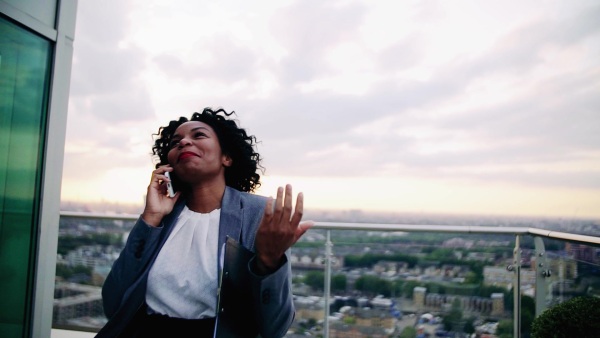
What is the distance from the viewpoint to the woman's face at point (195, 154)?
1.53 meters

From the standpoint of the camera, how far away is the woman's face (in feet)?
5.02

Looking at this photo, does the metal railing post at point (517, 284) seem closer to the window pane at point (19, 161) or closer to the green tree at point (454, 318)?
the green tree at point (454, 318)

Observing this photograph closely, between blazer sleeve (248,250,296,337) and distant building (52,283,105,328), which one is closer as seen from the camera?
blazer sleeve (248,250,296,337)

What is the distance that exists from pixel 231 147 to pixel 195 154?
12.7 inches

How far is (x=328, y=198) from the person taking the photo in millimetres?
3348

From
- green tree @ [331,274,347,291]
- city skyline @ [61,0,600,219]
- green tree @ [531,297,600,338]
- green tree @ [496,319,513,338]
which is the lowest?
green tree @ [496,319,513,338]

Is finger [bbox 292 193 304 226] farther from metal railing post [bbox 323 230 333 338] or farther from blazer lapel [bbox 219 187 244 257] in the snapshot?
metal railing post [bbox 323 230 333 338]

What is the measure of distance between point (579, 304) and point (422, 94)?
4.83 m

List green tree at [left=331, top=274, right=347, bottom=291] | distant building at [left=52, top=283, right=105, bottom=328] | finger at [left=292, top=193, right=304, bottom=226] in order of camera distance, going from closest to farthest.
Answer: finger at [left=292, top=193, right=304, bottom=226] → green tree at [left=331, top=274, right=347, bottom=291] → distant building at [left=52, top=283, right=105, bottom=328]

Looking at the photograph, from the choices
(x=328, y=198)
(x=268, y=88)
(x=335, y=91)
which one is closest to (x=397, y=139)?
(x=335, y=91)

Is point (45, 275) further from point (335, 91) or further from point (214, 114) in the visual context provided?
point (335, 91)

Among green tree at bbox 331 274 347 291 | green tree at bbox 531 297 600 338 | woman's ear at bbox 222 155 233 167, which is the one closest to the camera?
green tree at bbox 531 297 600 338

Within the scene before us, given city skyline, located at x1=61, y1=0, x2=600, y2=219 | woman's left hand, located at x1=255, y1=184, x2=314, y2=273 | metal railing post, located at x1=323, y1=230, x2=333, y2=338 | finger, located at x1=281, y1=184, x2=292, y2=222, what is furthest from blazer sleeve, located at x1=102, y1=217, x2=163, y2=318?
metal railing post, located at x1=323, y1=230, x2=333, y2=338

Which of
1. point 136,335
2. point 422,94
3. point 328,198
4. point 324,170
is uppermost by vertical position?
point 422,94
